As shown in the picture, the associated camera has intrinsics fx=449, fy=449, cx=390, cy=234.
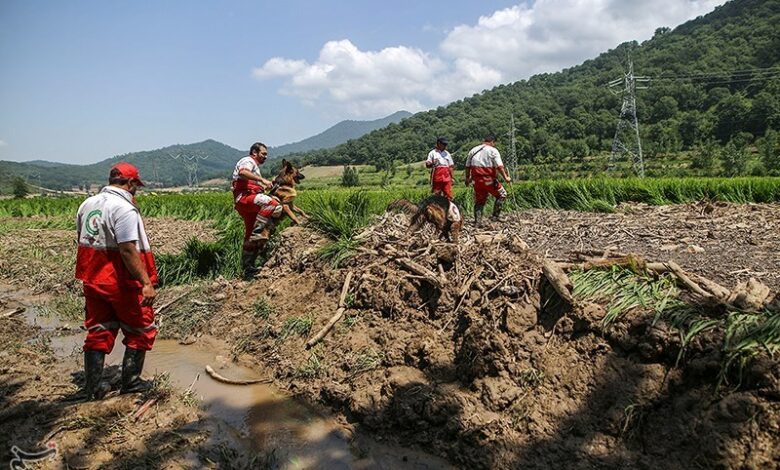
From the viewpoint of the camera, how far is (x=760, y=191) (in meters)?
11.5

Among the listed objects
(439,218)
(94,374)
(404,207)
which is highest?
(404,207)

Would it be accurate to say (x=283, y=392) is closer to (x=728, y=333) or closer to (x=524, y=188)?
(x=728, y=333)

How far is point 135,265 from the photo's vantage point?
3.23m

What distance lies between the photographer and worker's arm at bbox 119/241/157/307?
3209mm

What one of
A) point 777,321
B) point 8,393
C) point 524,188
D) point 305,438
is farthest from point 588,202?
point 8,393

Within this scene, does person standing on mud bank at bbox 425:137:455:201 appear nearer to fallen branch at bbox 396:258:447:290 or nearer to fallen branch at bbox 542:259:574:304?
fallen branch at bbox 396:258:447:290

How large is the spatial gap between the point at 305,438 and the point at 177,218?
42.8 feet

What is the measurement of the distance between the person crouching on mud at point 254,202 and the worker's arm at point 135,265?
105 inches

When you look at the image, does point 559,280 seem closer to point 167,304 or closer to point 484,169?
point 484,169

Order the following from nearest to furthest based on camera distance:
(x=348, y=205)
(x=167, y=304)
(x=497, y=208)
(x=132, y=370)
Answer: (x=132, y=370) → (x=167, y=304) → (x=348, y=205) → (x=497, y=208)

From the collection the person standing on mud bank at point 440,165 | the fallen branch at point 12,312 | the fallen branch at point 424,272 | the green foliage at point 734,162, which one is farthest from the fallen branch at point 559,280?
the green foliage at point 734,162

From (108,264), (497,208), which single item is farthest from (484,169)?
(108,264)

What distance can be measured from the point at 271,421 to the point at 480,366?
5.35 feet

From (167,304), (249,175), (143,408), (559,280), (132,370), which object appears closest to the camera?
(143,408)
